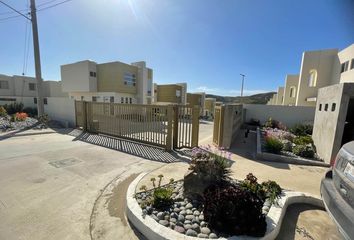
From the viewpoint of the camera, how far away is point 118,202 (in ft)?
11.0

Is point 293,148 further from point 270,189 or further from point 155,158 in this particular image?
point 155,158

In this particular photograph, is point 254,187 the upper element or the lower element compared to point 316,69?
lower

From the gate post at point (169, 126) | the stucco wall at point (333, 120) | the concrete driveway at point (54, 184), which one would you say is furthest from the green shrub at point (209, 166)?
the stucco wall at point (333, 120)

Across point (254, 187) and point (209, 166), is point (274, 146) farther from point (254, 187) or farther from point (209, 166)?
point (209, 166)

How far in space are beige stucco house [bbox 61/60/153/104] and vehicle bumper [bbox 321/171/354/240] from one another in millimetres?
20429

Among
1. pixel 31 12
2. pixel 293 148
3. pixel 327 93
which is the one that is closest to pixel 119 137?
pixel 293 148

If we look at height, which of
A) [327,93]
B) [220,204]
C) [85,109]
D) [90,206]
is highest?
[327,93]

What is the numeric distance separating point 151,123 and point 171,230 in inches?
211

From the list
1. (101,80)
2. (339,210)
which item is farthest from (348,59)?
(101,80)

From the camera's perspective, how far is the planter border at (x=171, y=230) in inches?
88.2

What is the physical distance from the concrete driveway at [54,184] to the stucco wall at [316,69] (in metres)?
19.5

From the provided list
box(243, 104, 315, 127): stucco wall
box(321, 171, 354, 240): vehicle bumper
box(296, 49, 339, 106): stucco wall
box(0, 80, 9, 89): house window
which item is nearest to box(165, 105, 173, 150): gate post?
box(321, 171, 354, 240): vehicle bumper

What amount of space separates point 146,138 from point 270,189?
17.6ft

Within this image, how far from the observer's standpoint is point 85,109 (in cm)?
1005
